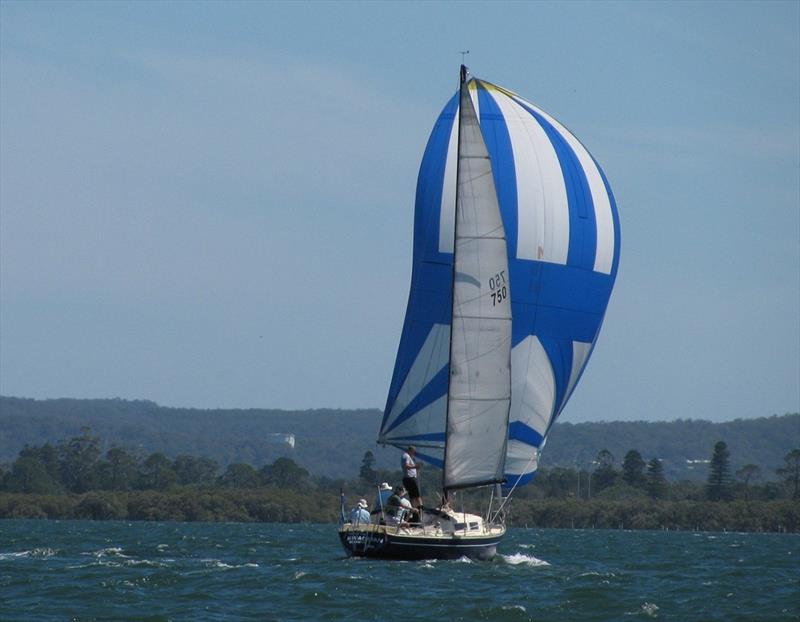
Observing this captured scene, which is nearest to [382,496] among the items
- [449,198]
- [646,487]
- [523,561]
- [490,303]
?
[523,561]

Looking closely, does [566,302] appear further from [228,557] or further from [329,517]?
[329,517]

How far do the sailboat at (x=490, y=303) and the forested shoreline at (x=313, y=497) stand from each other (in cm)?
4613

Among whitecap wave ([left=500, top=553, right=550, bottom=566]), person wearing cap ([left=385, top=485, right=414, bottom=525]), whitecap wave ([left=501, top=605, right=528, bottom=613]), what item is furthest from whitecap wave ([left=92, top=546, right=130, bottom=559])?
whitecap wave ([left=501, top=605, right=528, bottom=613])

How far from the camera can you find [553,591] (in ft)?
105

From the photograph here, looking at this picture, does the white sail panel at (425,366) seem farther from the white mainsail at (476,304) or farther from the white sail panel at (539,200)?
the white sail panel at (539,200)

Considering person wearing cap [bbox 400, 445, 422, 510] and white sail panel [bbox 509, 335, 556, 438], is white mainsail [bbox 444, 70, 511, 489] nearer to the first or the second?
person wearing cap [bbox 400, 445, 422, 510]

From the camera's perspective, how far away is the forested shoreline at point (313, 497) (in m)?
97.7

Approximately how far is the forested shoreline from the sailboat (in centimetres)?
4613

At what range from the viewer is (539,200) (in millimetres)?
40000

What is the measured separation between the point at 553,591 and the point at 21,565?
43.5ft

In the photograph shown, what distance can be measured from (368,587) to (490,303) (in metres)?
8.33

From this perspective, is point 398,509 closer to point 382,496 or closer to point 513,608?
point 382,496

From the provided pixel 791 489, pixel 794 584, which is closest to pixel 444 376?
pixel 794 584

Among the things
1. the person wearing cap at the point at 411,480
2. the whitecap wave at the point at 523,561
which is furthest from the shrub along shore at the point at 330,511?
the person wearing cap at the point at 411,480
